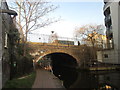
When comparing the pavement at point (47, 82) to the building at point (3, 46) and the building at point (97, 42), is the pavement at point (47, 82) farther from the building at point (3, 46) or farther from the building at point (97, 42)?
the building at point (97, 42)

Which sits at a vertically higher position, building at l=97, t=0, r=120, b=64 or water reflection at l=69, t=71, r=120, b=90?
building at l=97, t=0, r=120, b=64

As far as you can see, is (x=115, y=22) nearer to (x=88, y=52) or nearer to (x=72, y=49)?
(x=88, y=52)

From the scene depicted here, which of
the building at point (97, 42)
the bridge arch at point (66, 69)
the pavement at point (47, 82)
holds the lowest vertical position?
the bridge arch at point (66, 69)

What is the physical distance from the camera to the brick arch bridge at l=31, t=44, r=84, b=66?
1886cm

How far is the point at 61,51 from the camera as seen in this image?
68.1 ft

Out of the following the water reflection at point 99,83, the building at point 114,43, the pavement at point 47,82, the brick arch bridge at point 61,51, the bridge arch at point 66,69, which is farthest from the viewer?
the building at point 114,43

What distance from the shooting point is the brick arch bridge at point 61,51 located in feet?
61.9

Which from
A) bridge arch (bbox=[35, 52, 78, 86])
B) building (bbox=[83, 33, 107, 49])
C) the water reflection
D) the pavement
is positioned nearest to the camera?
the pavement

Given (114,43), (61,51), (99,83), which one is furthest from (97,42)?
(99,83)

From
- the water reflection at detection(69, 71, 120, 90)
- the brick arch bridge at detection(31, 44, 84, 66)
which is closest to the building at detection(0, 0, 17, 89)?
the water reflection at detection(69, 71, 120, 90)

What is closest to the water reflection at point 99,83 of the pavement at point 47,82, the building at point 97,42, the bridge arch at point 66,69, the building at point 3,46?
the bridge arch at point 66,69

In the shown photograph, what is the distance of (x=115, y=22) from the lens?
22.1m

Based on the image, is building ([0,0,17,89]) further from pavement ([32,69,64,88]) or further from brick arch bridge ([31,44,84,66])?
brick arch bridge ([31,44,84,66])

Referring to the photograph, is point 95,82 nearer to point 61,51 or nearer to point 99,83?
point 99,83
